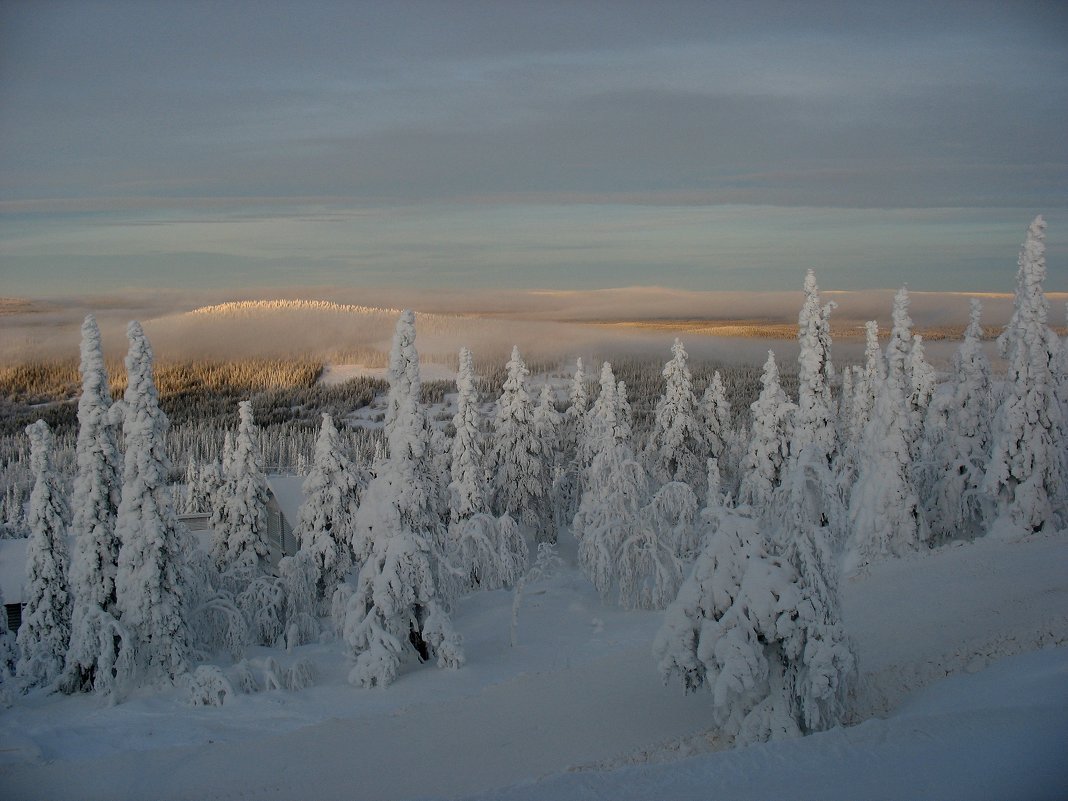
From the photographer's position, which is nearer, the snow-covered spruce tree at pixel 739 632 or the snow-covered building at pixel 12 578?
the snow-covered spruce tree at pixel 739 632

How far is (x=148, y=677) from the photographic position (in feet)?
90.1

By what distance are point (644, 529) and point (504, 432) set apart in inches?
582

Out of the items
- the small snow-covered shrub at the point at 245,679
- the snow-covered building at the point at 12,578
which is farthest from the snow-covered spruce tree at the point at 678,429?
the snow-covered building at the point at 12,578

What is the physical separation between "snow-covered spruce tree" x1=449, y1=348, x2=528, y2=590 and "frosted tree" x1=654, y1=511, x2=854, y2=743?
1614 cm

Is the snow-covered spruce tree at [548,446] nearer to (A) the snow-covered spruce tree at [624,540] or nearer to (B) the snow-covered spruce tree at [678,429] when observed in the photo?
(B) the snow-covered spruce tree at [678,429]

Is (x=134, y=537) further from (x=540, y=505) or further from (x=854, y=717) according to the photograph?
(x=540, y=505)

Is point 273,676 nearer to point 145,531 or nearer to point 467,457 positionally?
point 145,531

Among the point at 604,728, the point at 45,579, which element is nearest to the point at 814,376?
the point at 604,728

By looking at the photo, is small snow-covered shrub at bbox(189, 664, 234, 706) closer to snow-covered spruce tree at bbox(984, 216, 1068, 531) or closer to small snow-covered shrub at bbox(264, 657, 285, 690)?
small snow-covered shrub at bbox(264, 657, 285, 690)

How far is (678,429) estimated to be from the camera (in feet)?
168

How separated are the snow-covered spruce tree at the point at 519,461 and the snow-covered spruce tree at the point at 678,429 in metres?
7.28

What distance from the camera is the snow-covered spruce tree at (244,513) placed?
37.6m

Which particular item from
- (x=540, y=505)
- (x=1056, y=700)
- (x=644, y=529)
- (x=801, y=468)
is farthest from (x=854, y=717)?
(x=540, y=505)

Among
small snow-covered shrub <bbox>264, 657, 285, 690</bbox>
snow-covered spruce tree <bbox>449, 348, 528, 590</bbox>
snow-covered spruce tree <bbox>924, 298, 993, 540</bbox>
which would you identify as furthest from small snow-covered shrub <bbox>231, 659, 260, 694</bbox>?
snow-covered spruce tree <bbox>924, 298, 993, 540</bbox>
